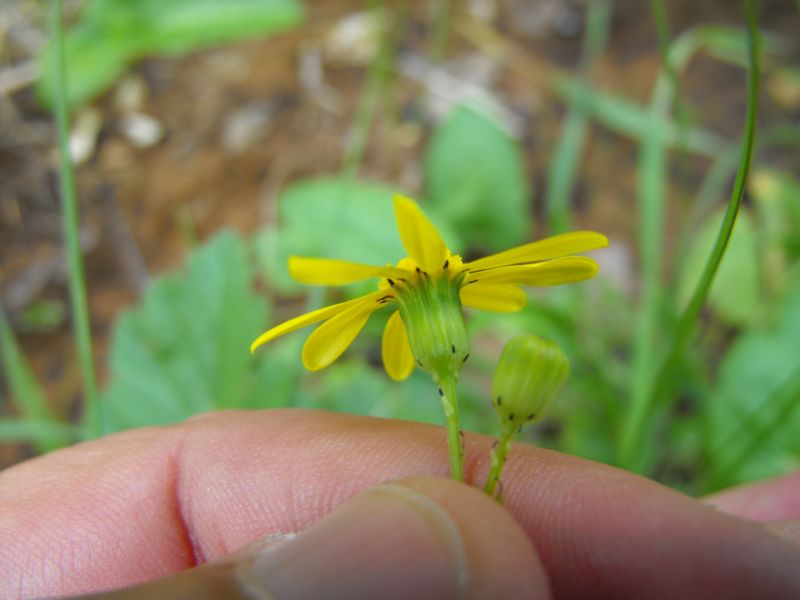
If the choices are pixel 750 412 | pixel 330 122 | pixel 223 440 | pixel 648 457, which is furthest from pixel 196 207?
pixel 750 412

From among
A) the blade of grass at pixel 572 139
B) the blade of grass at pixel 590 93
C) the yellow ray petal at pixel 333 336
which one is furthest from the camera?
the blade of grass at pixel 590 93

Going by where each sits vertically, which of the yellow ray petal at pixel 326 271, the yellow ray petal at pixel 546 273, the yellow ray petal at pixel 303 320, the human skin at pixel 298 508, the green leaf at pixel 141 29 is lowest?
the human skin at pixel 298 508

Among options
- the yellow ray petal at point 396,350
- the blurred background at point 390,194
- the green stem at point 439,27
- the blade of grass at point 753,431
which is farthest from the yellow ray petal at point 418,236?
the green stem at point 439,27

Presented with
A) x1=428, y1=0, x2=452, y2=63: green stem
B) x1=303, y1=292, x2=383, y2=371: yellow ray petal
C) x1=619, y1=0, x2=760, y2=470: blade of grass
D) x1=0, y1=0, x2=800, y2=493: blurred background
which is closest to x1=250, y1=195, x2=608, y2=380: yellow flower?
x1=303, y1=292, x2=383, y2=371: yellow ray petal

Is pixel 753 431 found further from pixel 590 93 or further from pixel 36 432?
pixel 36 432

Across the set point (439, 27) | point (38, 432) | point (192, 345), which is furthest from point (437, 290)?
point (439, 27)

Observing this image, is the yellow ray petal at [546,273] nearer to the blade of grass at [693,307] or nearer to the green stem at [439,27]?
the blade of grass at [693,307]
